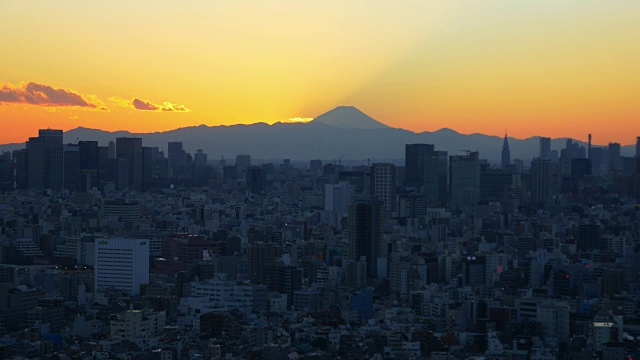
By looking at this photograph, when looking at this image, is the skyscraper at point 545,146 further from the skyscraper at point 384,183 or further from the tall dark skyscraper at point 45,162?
the tall dark skyscraper at point 45,162

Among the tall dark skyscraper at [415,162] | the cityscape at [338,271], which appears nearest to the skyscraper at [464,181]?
the cityscape at [338,271]

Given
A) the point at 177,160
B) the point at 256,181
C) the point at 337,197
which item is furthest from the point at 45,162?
the point at 337,197

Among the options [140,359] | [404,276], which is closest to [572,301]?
[404,276]

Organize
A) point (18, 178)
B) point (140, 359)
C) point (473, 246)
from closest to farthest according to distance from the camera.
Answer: point (140, 359)
point (473, 246)
point (18, 178)

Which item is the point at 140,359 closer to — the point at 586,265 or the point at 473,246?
the point at 586,265

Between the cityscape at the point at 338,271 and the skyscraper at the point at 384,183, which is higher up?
the skyscraper at the point at 384,183

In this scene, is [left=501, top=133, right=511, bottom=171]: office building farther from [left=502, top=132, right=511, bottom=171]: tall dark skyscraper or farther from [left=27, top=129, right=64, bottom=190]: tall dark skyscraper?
[left=27, top=129, right=64, bottom=190]: tall dark skyscraper

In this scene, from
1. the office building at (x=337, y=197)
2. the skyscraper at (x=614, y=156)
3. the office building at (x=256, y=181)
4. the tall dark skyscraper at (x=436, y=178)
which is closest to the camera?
the office building at (x=337, y=197)
